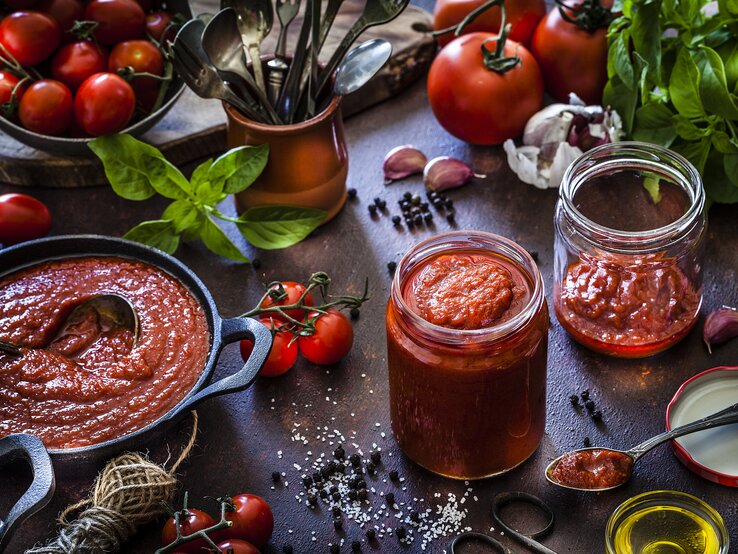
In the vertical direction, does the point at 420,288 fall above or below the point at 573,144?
above

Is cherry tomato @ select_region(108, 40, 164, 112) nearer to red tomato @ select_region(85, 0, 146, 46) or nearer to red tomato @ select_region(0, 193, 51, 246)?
red tomato @ select_region(85, 0, 146, 46)

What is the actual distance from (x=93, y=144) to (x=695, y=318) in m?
1.31

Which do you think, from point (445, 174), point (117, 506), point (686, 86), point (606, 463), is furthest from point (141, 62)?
point (606, 463)

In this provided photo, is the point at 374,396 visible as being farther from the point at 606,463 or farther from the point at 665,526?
the point at 665,526

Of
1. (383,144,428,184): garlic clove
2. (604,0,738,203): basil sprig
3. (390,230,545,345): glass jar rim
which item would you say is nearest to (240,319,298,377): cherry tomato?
(390,230,545,345): glass jar rim

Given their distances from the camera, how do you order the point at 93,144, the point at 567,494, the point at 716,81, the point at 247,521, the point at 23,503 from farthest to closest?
the point at 93,144
the point at 716,81
the point at 567,494
the point at 247,521
the point at 23,503

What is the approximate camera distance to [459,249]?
5.81ft

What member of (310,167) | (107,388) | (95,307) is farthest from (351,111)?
(107,388)

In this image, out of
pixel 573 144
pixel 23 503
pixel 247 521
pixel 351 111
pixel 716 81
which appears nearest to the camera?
pixel 23 503

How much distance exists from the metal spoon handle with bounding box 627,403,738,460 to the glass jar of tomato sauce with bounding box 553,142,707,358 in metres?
0.22

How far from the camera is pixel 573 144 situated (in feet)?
7.64

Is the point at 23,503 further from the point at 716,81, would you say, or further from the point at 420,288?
the point at 716,81

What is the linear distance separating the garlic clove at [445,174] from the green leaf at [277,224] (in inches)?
12.7

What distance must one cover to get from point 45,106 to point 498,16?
1.11 meters
